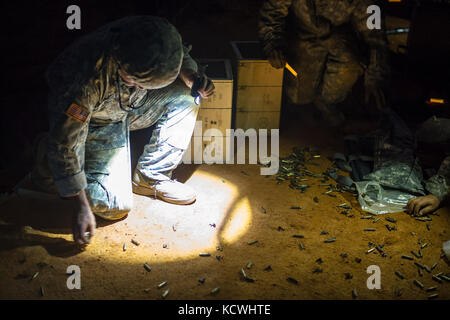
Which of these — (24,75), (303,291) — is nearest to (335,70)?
(303,291)

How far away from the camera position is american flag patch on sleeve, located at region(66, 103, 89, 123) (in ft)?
9.82

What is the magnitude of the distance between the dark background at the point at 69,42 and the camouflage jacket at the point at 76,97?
53.2 inches

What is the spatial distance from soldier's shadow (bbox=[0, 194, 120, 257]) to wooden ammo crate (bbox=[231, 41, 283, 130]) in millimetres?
2169

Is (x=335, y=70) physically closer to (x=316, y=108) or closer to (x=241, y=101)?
(x=316, y=108)

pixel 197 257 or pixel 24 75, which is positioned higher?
pixel 24 75

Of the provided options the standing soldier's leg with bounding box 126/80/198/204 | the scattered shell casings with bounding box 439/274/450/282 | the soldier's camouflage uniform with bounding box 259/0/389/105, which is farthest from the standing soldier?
the scattered shell casings with bounding box 439/274/450/282

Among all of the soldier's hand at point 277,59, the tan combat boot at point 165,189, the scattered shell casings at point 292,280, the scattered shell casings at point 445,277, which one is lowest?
the scattered shell casings at point 292,280

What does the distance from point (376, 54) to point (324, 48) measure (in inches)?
25.4

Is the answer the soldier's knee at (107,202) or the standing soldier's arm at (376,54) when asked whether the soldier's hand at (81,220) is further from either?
the standing soldier's arm at (376,54)

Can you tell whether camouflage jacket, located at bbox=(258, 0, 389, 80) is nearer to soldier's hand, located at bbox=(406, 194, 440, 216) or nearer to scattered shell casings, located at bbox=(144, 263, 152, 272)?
soldier's hand, located at bbox=(406, 194, 440, 216)

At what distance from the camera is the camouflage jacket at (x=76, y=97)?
9.89ft

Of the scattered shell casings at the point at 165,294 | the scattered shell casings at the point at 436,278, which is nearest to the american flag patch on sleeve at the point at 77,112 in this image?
the scattered shell casings at the point at 165,294

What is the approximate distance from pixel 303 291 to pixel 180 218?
1301 millimetres

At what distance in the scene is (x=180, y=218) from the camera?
3.80 metres
